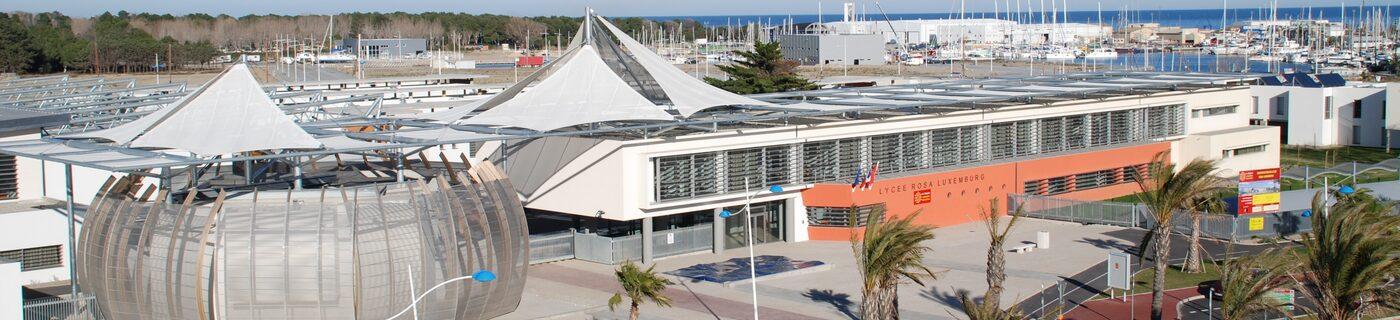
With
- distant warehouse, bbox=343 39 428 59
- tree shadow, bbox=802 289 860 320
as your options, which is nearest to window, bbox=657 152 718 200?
tree shadow, bbox=802 289 860 320

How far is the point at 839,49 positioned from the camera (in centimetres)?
12331

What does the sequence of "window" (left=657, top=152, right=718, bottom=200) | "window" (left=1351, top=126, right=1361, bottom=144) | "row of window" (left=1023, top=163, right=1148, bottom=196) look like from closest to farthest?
"window" (left=657, top=152, right=718, bottom=200) → "row of window" (left=1023, top=163, right=1148, bottom=196) → "window" (left=1351, top=126, right=1361, bottom=144)

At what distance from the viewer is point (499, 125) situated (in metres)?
40.2

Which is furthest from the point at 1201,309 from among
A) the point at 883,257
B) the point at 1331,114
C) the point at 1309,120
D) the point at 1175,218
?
the point at 1331,114

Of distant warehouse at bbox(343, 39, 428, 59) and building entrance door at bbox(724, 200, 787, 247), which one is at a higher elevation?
distant warehouse at bbox(343, 39, 428, 59)

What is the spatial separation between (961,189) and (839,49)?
247 ft

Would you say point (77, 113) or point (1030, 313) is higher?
point (77, 113)

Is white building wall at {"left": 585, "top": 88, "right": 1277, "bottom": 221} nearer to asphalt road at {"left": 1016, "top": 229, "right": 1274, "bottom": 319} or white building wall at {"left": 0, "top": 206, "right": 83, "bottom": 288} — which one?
asphalt road at {"left": 1016, "top": 229, "right": 1274, "bottom": 319}

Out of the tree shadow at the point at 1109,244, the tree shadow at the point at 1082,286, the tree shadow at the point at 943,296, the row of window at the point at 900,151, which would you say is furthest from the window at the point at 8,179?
the tree shadow at the point at 1109,244

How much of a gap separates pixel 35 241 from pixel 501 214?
12.9 m

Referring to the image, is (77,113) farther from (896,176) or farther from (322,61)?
(322,61)

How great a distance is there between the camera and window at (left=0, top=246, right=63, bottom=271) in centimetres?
3684

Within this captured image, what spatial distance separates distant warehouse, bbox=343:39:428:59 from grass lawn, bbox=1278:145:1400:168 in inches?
3333

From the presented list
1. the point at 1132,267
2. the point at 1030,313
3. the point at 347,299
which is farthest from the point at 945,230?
the point at 347,299
